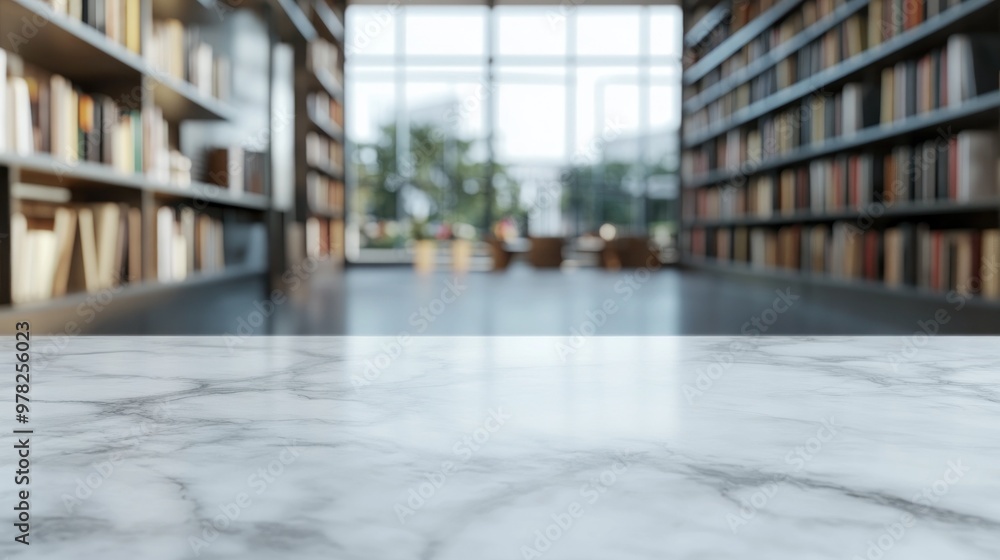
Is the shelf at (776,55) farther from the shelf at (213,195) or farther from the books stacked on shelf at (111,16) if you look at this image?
the books stacked on shelf at (111,16)

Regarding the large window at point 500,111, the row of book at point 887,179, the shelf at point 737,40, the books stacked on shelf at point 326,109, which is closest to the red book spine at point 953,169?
the row of book at point 887,179

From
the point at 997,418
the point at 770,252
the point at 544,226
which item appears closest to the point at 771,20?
the point at 770,252

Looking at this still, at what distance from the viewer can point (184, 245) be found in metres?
3.74

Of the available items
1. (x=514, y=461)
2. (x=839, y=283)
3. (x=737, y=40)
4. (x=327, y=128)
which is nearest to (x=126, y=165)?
(x=514, y=461)

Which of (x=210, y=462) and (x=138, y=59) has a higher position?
(x=138, y=59)

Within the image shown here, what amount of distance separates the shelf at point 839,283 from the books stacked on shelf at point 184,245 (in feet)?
10.9

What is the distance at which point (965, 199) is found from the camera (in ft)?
12.6

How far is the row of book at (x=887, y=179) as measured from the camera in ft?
12.4

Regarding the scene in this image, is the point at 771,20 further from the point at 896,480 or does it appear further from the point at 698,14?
the point at 896,480

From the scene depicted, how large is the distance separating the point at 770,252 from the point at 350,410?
23.0 ft

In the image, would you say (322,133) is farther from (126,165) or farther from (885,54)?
(126,165)

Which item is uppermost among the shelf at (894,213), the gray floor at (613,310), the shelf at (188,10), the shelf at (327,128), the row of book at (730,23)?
the row of book at (730,23)

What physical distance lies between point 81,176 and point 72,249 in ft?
0.77

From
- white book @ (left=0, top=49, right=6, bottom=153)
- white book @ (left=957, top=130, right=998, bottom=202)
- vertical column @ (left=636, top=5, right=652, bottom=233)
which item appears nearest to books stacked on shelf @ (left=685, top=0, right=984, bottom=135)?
white book @ (left=957, top=130, right=998, bottom=202)
